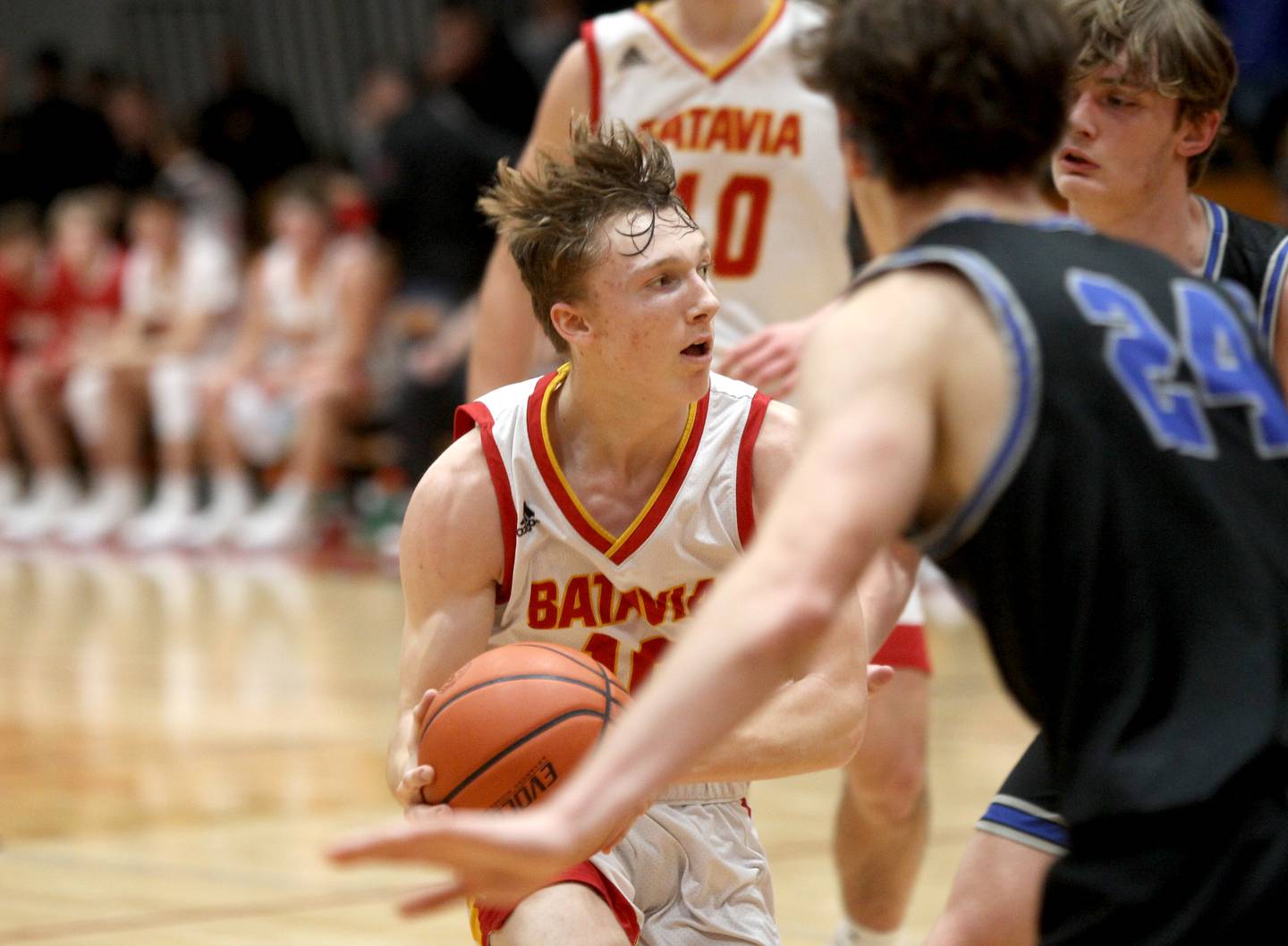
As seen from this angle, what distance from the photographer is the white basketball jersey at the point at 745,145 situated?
4352mm

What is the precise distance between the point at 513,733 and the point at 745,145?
1998 millimetres

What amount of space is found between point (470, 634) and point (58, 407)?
44.7 ft

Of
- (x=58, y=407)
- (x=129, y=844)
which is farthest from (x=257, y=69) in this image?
(x=129, y=844)

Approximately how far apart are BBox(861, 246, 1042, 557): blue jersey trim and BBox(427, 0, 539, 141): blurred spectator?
10.4 meters

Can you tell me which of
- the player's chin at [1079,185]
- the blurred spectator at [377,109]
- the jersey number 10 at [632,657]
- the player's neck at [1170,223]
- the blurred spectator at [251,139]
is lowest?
the blurred spectator at [251,139]

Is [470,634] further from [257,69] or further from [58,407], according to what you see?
[257,69]

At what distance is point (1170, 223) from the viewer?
311cm

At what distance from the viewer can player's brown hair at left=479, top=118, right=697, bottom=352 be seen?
10.4 feet

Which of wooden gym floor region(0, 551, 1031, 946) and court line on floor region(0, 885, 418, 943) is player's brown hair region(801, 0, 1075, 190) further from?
court line on floor region(0, 885, 418, 943)

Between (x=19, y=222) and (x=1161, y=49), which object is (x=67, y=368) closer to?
(x=19, y=222)

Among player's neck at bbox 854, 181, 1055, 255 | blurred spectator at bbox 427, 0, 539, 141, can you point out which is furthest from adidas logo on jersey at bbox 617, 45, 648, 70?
blurred spectator at bbox 427, 0, 539, 141

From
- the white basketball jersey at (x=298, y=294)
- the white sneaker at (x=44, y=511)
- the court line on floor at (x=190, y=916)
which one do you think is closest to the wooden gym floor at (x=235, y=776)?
the court line on floor at (x=190, y=916)

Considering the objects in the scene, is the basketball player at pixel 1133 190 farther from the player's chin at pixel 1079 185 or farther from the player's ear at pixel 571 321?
the player's ear at pixel 571 321

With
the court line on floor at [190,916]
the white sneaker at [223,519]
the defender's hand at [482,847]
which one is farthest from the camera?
the white sneaker at [223,519]
